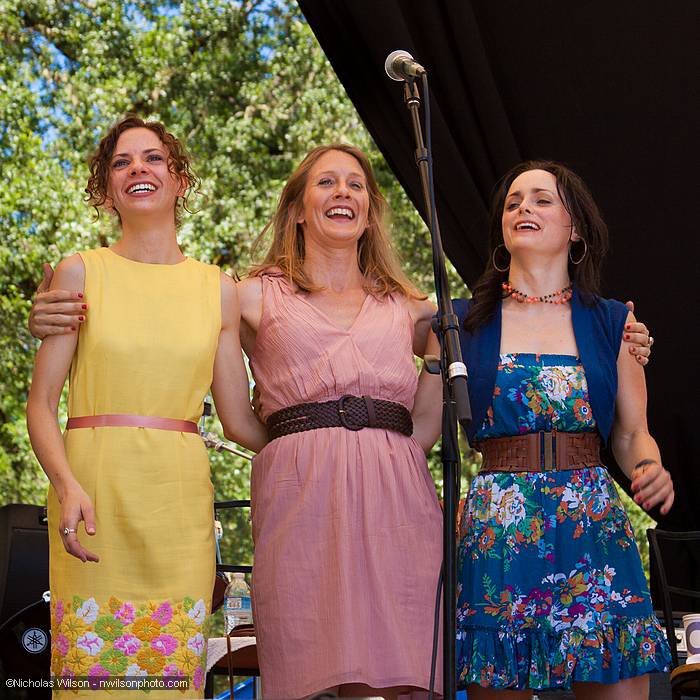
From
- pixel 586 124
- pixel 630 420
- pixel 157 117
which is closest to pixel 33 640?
pixel 630 420

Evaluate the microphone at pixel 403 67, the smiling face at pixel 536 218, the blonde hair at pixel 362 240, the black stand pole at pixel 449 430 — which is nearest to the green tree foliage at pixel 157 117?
the blonde hair at pixel 362 240

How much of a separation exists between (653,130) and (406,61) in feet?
7.09

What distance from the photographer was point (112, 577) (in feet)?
8.51

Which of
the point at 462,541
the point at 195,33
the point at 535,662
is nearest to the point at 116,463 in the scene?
the point at 462,541

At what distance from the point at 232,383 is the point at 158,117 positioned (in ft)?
27.9

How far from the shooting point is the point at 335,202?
10.4 ft

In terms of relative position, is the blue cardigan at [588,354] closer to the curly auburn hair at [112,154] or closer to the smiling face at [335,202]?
the smiling face at [335,202]

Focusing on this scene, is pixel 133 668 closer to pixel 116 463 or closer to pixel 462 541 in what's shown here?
pixel 116 463

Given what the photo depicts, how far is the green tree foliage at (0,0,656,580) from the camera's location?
33.8 ft

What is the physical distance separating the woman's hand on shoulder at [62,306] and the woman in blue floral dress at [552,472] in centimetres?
96

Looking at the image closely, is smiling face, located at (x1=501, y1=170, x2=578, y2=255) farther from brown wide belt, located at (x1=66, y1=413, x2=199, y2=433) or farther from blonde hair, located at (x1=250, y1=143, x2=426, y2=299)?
brown wide belt, located at (x1=66, y1=413, x2=199, y2=433)

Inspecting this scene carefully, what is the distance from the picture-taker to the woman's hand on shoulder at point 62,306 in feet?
9.02

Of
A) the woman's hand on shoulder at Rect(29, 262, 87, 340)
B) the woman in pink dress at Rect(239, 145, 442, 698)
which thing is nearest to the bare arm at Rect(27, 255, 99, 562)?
the woman's hand on shoulder at Rect(29, 262, 87, 340)

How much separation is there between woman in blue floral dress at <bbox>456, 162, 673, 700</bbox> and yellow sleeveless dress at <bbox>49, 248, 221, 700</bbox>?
2.16ft
